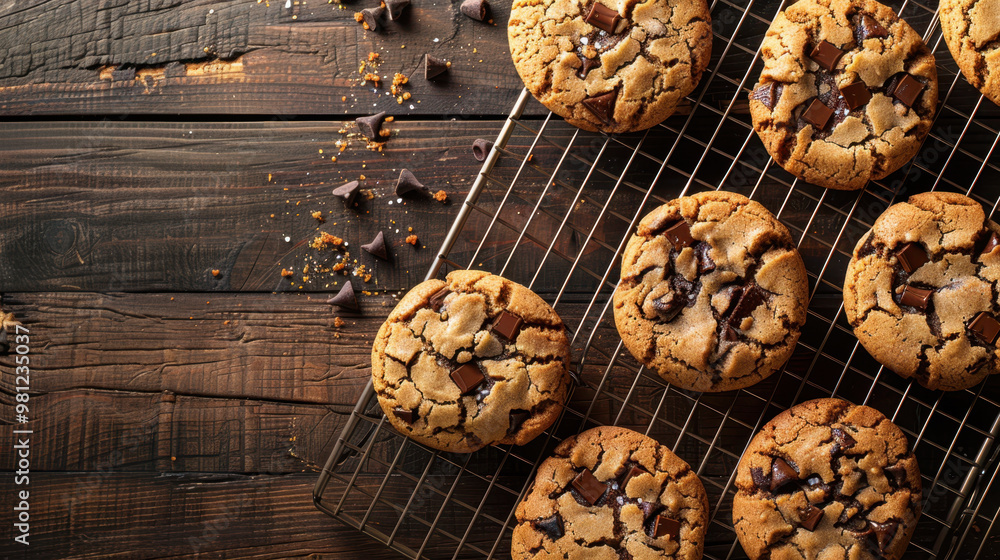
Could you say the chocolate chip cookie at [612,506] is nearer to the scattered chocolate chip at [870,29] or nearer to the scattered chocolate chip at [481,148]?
the scattered chocolate chip at [481,148]

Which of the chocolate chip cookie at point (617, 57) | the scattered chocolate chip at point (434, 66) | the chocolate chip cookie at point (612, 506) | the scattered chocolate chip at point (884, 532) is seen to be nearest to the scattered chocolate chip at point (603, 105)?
the chocolate chip cookie at point (617, 57)

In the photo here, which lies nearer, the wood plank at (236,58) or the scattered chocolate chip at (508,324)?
the scattered chocolate chip at (508,324)

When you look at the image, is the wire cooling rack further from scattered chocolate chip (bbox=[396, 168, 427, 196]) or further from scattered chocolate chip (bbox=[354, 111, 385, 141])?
scattered chocolate chip (bbox=[354, 111, 385, 141])

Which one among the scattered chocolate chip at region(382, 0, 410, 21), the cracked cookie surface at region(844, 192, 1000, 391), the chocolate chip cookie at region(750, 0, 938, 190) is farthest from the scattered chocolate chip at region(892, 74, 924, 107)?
the scattered chocolate chip at region(382, 0, 410, 21)

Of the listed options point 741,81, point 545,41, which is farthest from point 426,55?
point 741,81

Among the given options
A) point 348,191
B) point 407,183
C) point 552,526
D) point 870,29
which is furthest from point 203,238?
point 870,29

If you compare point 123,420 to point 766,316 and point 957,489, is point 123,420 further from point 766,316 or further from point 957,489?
point 957,489

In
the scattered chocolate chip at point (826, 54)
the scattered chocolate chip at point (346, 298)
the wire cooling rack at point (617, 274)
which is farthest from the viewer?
the scattered chocolate chip at point (346, 298)
